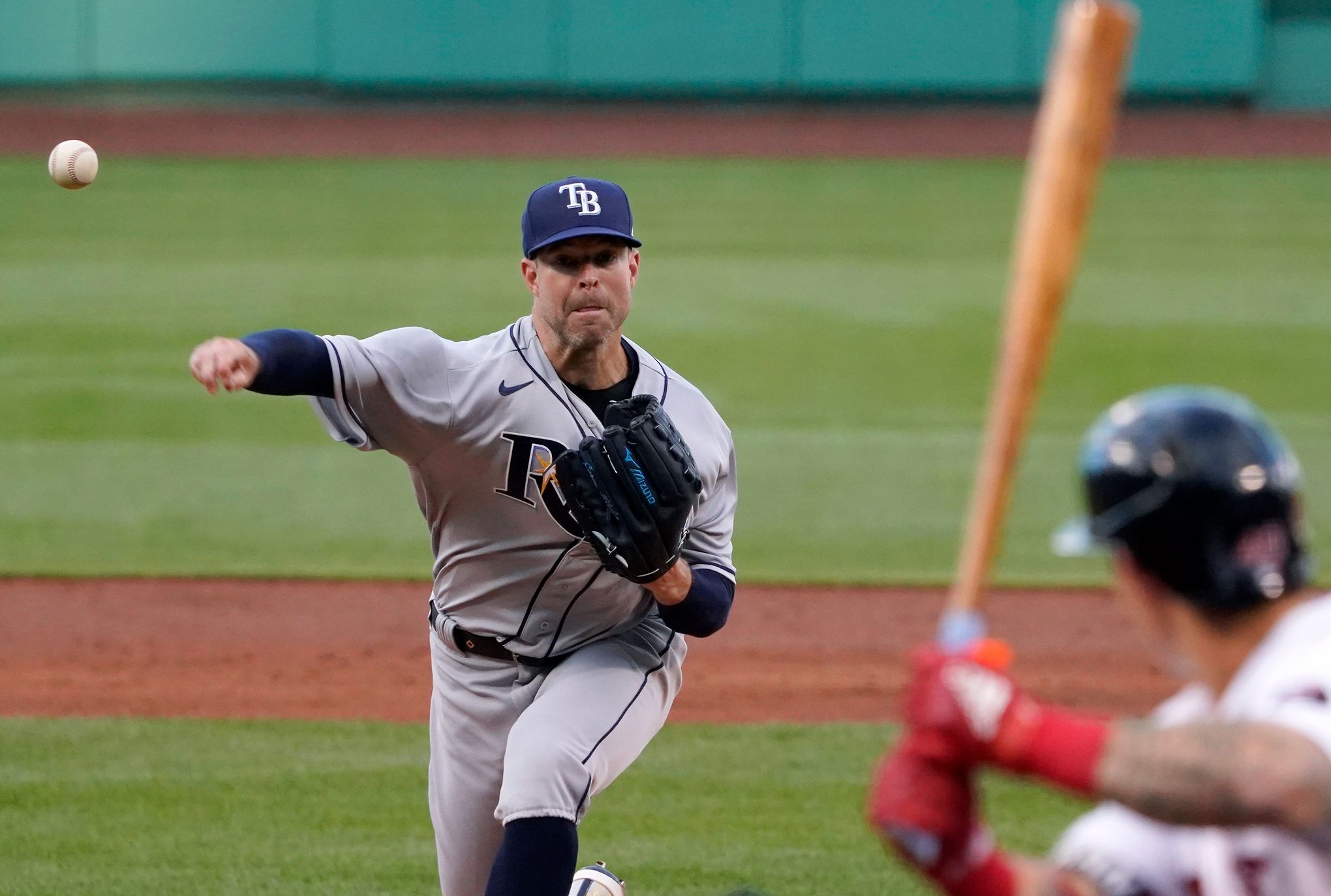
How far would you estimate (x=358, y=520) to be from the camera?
966cm

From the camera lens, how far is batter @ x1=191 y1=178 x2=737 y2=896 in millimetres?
4082

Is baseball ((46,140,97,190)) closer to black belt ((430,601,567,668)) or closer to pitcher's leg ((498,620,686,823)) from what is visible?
black belt ((430,601,567,668))

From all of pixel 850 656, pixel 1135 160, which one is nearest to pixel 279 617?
pixel 850 656

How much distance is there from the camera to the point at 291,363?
153 inches

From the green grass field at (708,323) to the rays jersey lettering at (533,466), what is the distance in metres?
4.59

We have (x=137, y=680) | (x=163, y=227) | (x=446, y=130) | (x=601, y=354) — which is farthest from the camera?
(x=446, y=130)

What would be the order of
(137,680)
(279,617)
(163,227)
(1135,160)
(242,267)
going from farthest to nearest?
1. (1135,160)
2. (163,227)
3. (242,267)
4. (279,617)
5. (137,680)

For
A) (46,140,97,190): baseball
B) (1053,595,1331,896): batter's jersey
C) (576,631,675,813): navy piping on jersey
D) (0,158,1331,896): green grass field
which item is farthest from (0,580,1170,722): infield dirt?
(1053,595,1331,896): batter's jersey

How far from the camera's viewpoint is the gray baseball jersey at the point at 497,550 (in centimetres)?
410

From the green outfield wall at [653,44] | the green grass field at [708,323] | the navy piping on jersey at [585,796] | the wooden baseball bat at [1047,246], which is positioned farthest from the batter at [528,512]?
the green outfield wall at [653,44]

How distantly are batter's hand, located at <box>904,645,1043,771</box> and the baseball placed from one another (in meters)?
4.21

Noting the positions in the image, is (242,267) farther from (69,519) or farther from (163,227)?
(69,519)

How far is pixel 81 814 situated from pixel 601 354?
2296 millimetres

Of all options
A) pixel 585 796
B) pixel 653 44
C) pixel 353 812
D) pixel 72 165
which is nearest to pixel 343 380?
pixel 585 796
